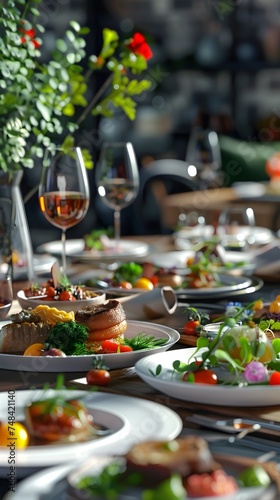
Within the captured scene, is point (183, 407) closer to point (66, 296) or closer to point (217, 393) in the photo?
point (217, 393)

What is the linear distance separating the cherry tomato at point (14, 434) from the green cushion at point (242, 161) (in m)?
5.73

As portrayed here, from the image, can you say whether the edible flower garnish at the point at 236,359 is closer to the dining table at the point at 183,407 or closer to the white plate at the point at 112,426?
the dining table at the point at 183,407

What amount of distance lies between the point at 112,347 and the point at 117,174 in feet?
3.35

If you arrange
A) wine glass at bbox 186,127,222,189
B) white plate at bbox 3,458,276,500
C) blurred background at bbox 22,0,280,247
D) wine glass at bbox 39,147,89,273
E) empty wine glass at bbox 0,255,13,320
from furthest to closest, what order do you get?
blurred background at bbox 22,0,280,247
wine glass at bbox 186,127,222,189
wine glass at bbox 39,147,89,273
empty wine glass at bbox 0,255,13,320
white plate at bbox 3,458,276,500

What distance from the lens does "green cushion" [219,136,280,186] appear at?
6.67m

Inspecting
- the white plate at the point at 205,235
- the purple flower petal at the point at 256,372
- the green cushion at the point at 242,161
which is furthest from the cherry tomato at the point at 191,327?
the green cushion at the point at 242,161

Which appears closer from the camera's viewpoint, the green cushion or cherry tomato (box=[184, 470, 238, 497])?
cherry tomato (box=[184, 470, 238, 497])

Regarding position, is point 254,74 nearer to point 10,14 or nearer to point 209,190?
point 209,190

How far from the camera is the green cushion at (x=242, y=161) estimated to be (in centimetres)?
667

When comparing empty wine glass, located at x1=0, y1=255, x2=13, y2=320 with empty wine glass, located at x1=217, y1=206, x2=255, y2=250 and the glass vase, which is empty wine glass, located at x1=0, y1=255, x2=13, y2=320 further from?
empty wine glass, located at x1=217, y1=206, x2=255, y2=250

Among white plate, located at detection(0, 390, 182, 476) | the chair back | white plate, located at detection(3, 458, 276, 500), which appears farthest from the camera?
the chair back

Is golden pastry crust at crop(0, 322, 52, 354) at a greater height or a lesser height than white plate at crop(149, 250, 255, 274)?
greater

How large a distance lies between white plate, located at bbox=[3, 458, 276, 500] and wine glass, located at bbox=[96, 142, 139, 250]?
5.05ft


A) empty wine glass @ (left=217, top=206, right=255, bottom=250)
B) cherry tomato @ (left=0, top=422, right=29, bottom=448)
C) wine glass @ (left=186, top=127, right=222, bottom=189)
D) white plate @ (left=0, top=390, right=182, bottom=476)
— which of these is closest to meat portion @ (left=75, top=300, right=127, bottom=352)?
white plate @ (left=0, top=390, right=182, bottom=476)
